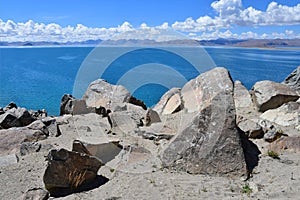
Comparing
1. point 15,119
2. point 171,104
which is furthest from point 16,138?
point 171,104

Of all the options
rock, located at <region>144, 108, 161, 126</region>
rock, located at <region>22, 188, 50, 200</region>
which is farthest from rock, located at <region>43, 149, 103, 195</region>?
rock, located at <region>144, 108, 161, 126</region>

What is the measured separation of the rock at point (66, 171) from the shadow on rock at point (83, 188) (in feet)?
0.15

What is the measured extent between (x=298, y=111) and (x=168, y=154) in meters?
5.81

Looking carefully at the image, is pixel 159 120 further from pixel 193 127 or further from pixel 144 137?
pixel 193 127

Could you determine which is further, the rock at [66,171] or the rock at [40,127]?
the rock at [40,127]

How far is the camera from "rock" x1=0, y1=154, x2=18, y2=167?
29.7ft

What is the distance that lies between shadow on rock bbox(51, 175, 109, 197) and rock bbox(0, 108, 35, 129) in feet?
21.9

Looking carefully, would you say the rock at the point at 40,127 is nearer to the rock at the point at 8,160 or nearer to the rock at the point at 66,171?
the rock at the point at 8,160

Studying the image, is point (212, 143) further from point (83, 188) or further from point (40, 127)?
point (40, 127)

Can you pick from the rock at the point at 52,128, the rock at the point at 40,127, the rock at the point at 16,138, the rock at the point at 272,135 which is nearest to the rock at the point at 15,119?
the rock at the point at 52,128

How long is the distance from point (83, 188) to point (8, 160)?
2.89 meters

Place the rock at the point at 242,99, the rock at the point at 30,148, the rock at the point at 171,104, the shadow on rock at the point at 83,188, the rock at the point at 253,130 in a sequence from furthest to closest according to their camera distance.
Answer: the rock at the point at 242,99
the rock at the point at 171,104
the rock at the point at 253,130
the rock at the point at 30,148
the shadow on rock at the point at 83,188

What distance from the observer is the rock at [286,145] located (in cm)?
903

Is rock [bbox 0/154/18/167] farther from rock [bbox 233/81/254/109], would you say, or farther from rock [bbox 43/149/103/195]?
rock [bbox 233/81/254/109]
